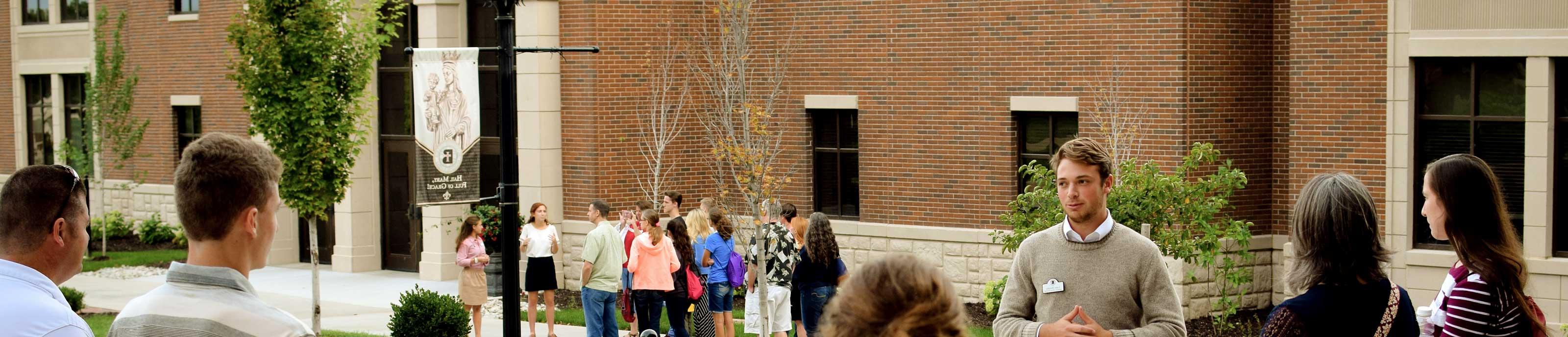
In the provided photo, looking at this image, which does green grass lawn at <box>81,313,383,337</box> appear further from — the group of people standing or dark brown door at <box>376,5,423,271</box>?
the group of people standing

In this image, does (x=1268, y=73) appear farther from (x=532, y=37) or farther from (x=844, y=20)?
(x=532, y=37)

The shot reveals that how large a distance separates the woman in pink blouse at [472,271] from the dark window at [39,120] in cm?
1757

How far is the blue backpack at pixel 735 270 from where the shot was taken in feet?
43.9

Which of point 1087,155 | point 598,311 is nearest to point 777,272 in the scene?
point 598,311

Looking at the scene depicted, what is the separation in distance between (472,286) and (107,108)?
1428cm

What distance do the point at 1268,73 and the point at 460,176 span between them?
31.1ft

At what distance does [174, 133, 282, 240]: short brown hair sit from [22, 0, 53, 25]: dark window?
90.7 ft

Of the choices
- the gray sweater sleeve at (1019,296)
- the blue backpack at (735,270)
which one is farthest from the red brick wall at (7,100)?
the gray sweater sleeve at (1019,296)

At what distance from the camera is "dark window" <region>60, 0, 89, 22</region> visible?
27625mm

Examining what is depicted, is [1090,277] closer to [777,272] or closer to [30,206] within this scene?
[30,206]

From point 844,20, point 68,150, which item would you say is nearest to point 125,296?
point 68,150

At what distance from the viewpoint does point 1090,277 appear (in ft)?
16.1

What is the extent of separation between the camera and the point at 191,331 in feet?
11.4

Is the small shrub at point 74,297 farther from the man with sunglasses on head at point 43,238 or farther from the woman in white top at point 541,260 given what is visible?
the man with sunglasses on head at point 43,238
